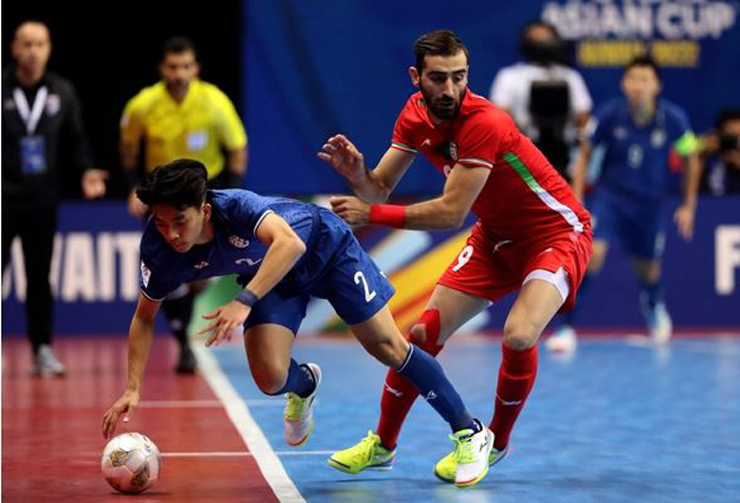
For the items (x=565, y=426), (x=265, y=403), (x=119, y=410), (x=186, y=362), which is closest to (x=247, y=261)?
(x=119, y=410)

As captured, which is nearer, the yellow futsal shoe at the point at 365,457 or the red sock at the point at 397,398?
the yellow futsal shoe at the point at 365,457

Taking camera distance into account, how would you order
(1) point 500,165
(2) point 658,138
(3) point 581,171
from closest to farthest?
(1) point 500,165, (3) point 581,171, (2) point 658,138

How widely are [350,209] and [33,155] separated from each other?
525cm

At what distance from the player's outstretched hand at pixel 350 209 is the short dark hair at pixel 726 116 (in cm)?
909

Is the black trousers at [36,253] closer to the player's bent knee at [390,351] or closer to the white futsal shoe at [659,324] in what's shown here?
the player's bent knee at [390,351]

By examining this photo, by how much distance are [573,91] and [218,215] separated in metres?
7.68

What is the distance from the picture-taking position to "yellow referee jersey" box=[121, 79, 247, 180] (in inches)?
437

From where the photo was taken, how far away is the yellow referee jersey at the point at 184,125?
11.1 metres

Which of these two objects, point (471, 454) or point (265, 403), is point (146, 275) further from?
point (265, 403)

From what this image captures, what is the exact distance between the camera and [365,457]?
6.87 m

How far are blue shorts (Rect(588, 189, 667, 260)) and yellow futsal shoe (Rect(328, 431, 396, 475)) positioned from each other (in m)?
6.47

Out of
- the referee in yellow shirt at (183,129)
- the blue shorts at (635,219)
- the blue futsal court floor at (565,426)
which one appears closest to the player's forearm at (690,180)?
the blue shorts at (635,219)

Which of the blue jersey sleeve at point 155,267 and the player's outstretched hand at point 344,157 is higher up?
the player's outstretched hand at point 344,157

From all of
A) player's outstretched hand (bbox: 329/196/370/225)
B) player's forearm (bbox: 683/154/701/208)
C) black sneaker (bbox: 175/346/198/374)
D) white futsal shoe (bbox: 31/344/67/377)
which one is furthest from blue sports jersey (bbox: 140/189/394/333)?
player's forearm (bbox: 683/154/701/208)
